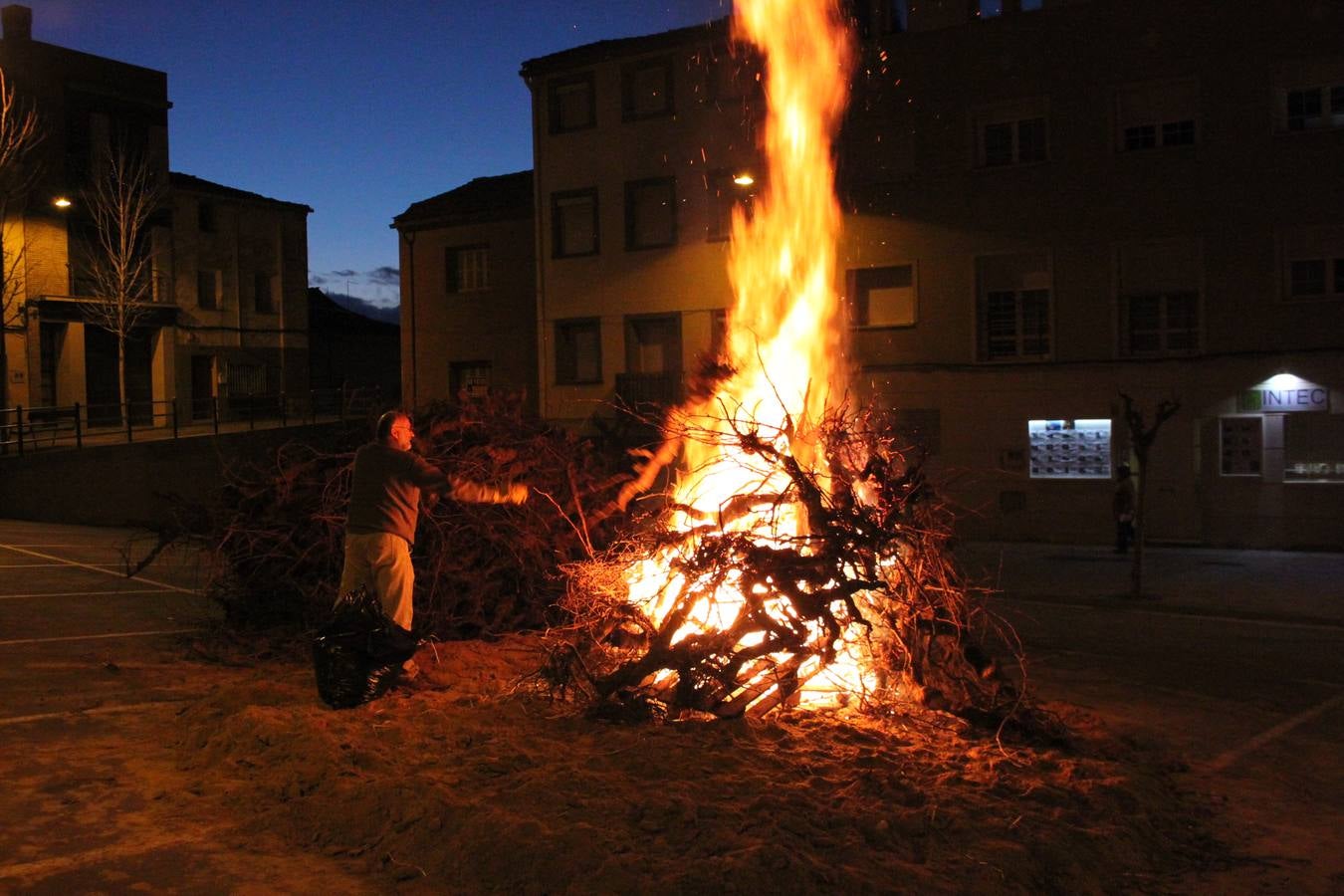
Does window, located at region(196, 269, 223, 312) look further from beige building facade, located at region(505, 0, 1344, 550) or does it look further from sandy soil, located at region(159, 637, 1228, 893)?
sandy soil, located at region(159, 637, 1228, 893)

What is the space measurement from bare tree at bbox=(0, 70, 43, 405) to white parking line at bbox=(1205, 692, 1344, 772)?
88.3ft

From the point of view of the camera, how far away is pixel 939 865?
441 cm

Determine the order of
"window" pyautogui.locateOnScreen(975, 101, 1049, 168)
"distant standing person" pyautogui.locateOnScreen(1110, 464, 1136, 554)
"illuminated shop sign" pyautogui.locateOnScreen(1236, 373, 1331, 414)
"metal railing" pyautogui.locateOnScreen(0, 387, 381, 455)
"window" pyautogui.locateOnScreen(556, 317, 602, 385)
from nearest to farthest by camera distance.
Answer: "distant standing person" pyautogui.locateOnScreen(1110, 464, 1136, 554)
"illuminated shop sign" pyautogui.locateOnScreen(1236, 373, 1331, 414)
"window" pyautogui.locateOnScreen(975, 101, 1049, 168)
"metal railing" pyautogui.locateOnScreen(0, 387, 381, 455)
"window" pyautogui.locateOnScreen(556, 317, 602, 385)

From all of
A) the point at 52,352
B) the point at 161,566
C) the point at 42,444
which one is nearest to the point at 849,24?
the point at 161,566

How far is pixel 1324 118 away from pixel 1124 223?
3.90 metres

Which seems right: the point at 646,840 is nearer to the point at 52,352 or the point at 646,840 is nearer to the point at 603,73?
the point at 603,73

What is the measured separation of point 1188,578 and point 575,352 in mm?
18083

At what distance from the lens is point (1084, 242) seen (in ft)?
78.1

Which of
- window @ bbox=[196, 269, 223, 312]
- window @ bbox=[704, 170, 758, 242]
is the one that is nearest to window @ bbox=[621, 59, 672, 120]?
window @ bbox=[704, 170, 758, 242]

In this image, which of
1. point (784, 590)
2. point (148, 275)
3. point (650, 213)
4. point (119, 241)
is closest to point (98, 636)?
point (784, 590)

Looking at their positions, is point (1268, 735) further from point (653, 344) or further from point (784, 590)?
point (653, 344)

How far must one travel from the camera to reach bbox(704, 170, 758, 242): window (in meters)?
27.7

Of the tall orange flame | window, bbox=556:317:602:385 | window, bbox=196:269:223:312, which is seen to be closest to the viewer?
the tall orange flame

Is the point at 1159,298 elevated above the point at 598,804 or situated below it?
above
